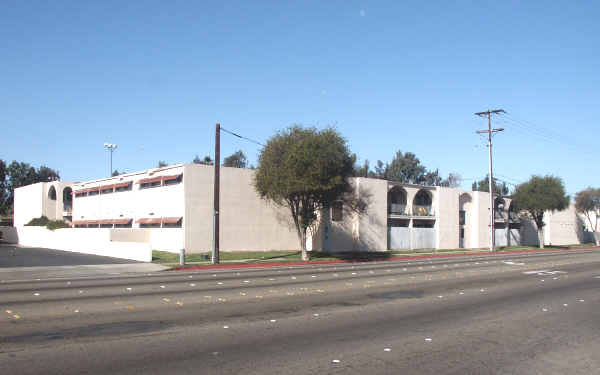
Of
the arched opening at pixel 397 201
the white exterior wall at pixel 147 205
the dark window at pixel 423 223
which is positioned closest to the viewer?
the white exterior wall at pixel 147 205

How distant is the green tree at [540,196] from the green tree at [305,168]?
110 ft

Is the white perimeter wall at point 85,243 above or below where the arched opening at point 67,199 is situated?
below

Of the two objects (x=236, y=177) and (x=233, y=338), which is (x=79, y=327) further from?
(x=236, y=177)

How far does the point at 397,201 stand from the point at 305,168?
71.1 feet

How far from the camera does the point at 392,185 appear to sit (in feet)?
156

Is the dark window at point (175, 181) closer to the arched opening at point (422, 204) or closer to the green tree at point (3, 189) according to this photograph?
the arched opening at point (422, 204)

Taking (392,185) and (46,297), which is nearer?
(46,297)

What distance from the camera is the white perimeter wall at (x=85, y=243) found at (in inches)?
1229

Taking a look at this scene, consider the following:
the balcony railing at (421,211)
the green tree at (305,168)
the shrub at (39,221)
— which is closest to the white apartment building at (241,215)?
the balcony railing at (421,211)

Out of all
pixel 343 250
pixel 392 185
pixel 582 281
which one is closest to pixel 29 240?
pixel 343 250

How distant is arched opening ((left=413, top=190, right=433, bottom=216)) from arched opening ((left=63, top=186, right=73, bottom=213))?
40981mm

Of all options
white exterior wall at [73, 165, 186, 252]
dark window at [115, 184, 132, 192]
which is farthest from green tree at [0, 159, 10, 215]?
dark window at [115, 184, 132, 192]

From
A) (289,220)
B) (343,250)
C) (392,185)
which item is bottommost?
(343,250)

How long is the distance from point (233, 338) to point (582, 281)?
16.9m
